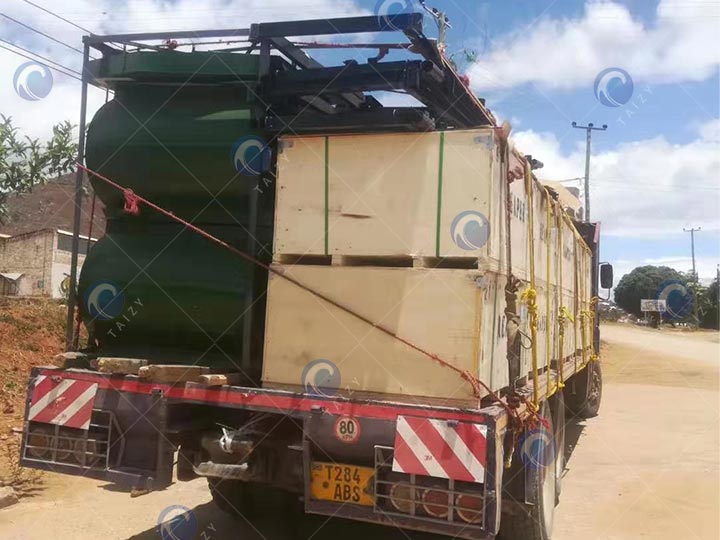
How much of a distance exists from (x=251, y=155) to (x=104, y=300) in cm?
131

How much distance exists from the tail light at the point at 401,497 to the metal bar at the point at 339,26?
2352mm

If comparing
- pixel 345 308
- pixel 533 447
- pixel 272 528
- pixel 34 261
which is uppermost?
pixel 34 261

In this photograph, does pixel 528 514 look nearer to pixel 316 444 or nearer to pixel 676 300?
pixel 316 444

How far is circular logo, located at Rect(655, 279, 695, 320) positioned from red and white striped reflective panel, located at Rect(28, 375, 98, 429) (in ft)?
198

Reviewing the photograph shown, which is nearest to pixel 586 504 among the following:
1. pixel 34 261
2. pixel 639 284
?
pixel 34 261

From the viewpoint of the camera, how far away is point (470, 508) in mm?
3111

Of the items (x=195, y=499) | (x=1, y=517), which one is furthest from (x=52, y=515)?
(x=195, y=499)

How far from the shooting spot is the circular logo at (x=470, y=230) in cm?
341

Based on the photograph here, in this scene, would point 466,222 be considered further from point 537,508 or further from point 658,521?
point 658,521

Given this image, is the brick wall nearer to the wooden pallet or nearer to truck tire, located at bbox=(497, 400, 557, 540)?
the wooden pallet

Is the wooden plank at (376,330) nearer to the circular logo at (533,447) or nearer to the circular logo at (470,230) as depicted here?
the circular logo at (470,230)

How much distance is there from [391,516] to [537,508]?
1063mm

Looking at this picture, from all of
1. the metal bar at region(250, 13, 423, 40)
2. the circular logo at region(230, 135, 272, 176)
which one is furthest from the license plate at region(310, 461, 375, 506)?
the metal bar at region(250, 13, 423, 40)

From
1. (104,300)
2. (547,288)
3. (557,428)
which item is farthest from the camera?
(557,428)
